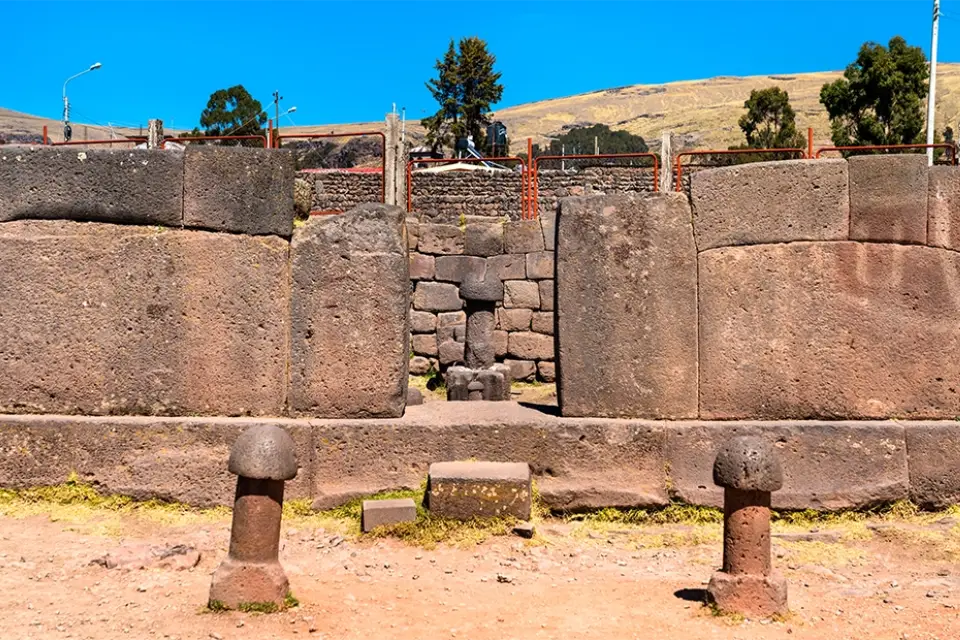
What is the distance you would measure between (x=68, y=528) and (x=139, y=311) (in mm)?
1343

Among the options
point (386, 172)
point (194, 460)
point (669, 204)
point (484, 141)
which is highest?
point (484, 141)

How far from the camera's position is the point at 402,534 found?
5.55 metres

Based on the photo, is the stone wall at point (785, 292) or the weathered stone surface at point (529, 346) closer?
the stone wall at point (785, 292)

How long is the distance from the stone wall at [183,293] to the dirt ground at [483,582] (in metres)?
0.76

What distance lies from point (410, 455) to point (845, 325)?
9.01 ft

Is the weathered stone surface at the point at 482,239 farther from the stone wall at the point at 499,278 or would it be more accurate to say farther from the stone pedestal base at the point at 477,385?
the stone pedestal base at the point at 477,385

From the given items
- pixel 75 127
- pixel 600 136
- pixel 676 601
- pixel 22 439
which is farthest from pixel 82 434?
pixel 75 127

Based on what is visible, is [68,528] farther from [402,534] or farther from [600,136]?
[600,136]

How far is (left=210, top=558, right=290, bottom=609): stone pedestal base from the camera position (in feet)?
14.1

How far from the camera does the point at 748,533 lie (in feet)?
14.4

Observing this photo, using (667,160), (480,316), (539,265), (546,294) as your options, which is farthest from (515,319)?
(667,160)

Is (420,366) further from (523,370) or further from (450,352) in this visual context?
(523,370)

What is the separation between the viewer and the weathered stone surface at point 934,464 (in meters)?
5.78

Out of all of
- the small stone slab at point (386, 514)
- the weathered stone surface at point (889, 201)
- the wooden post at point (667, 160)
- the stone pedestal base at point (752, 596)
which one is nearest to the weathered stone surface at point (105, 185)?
the small stone slab at point (386, 514)
